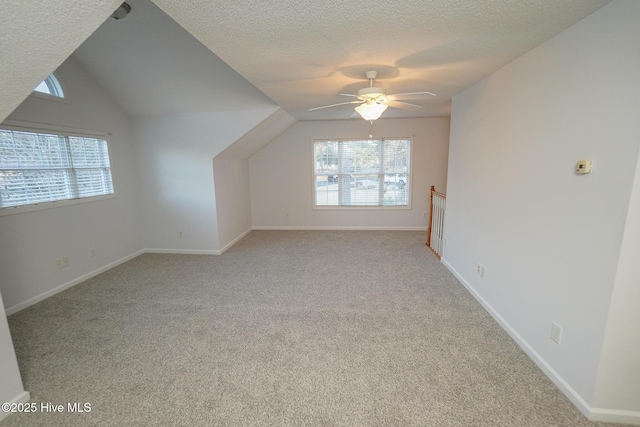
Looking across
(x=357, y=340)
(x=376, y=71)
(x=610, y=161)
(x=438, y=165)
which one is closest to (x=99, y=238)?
(x=357, y=340)

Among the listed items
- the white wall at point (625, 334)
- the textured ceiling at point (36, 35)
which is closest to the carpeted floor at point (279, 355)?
the white wall at point (625, 334)

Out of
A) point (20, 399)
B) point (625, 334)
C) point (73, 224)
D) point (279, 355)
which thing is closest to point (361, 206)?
point (279, 355)

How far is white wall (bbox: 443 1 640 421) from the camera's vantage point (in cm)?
143

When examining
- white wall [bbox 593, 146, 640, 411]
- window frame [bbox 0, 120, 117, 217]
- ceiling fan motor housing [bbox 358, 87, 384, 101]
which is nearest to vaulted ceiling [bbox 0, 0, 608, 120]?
ceiling fan motor housing [bbox 358, 87, 384, 101]

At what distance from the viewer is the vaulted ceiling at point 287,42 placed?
1.27 m

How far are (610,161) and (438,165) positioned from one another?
4272mm

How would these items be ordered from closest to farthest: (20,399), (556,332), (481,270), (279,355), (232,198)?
1. (20,399)
2. (556,332)
3. (279,355)
4. (481,270)
5. (232,198)

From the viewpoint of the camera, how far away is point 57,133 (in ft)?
10.7

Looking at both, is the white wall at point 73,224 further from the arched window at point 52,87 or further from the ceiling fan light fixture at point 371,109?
the ceiling fan light fixture at point 371,109

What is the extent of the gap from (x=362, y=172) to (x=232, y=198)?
2.76 metres

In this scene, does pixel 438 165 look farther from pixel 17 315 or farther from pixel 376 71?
pixel 17 315

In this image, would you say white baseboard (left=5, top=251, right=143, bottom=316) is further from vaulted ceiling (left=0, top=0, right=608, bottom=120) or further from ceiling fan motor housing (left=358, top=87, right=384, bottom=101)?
ceiling fan motor housing (left=358, top=87, right=384, bottom=101)

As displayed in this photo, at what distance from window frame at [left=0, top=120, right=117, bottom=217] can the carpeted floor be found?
1.05 m

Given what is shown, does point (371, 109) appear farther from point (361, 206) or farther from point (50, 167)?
point (50, 167)
